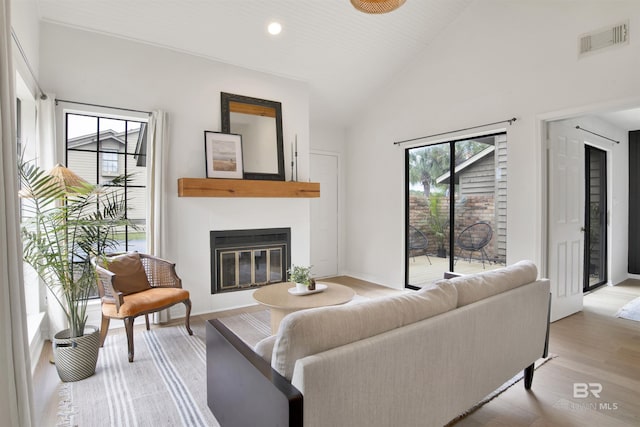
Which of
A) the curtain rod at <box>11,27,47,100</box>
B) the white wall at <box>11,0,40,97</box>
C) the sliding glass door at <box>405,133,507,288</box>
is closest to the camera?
the curtain rod at <box>11,27,47,100</box>

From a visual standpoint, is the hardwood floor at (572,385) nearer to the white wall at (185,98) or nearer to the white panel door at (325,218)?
the white wall at (185,98)

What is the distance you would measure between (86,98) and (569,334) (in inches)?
203

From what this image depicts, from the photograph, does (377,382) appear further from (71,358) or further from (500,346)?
(71,358)

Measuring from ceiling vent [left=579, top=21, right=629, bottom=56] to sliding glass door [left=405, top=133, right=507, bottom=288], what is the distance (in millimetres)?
1060

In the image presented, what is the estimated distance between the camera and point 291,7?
3.62m

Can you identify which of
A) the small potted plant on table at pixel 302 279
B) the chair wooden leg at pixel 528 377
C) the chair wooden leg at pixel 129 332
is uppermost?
the small potted plant on table at pixel 302 279

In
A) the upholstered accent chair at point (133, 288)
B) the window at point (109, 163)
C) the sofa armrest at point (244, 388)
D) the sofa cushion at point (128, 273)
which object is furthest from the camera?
the window at point (109, 163)

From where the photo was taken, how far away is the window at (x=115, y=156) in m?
3.48

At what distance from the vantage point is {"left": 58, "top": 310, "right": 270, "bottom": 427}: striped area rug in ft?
6.70

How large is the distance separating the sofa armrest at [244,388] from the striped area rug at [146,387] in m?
0.54

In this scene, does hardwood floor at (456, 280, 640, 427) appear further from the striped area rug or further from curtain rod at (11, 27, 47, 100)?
curtain rod at (11, 27, 47, 100)

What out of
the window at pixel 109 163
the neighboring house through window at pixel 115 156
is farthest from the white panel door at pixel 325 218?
the window at pixel 109 163

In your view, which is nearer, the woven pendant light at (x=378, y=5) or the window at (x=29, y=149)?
the woven pendant light at (x=378, y=5)

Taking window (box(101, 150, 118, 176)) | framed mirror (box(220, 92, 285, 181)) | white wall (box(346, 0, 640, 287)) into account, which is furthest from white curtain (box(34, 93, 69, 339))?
white wall (box(346, 0, 640, 287))
